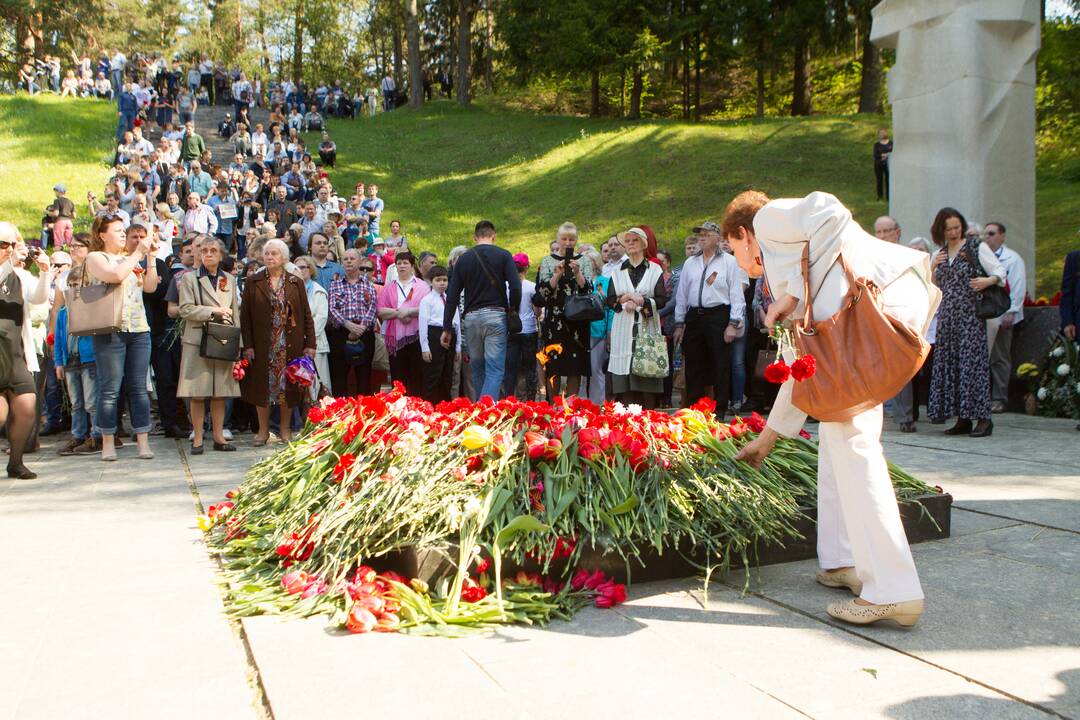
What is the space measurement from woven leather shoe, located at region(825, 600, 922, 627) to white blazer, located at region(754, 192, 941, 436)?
1023mm

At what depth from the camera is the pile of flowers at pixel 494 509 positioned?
3.86m

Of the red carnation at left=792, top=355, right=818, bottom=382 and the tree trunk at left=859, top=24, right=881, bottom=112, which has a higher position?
the tree trunk at left=859, top=24, right=881, bottom=112

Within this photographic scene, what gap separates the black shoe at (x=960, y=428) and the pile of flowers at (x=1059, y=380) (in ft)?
5.03

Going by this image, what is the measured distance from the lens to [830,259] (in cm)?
363

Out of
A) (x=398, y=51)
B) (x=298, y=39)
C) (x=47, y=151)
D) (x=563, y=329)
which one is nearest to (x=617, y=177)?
(x=47, y=151)

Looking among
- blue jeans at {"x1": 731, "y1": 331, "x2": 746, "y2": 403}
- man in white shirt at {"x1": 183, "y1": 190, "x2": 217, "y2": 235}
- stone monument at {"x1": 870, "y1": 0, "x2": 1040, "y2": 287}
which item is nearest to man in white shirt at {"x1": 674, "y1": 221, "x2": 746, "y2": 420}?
blue jeans at {"x1": 731, "y1": 331, "x2": 746, "y2": 403}

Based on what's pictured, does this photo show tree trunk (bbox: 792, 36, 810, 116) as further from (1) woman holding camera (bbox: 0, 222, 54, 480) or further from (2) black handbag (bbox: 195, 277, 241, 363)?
(1) woman holding camera (bbox: 0, 222, 54, 480)

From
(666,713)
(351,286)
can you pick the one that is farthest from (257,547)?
(351,286)

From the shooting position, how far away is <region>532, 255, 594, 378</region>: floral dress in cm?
966

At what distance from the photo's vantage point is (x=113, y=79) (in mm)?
33750

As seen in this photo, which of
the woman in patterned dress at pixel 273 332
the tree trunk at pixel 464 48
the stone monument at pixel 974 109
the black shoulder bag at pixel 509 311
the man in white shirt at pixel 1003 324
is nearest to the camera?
the woman in patterned dress at pixel 273 332

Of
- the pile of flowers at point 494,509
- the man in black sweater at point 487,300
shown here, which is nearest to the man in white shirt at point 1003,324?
the man in black sweater at point 487,300

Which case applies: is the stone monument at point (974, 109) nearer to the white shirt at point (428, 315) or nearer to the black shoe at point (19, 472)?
the white shirt at point (428, 315)

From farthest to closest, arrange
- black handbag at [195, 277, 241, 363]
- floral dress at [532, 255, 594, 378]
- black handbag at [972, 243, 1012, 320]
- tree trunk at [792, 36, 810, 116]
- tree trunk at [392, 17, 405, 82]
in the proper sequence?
tree trunk at [392, 17, 405, 82], tree trunk at [792, 36, 810, 116], floral dress at [532, 255, 594, 378], black handbag at [195, 277, 241, 363], black handbag at [972, 243, 1012, 320]
